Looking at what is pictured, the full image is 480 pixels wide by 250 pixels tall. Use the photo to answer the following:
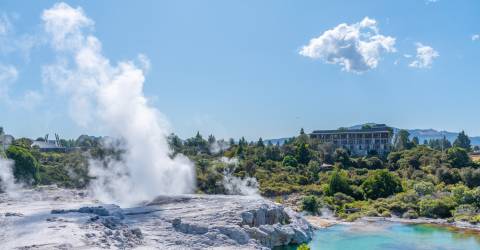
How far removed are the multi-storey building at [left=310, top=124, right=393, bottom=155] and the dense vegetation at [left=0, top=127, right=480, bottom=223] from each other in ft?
40.2

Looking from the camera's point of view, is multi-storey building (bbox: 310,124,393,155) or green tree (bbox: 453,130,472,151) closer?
multi-storey building (bbox: 310,124,393,155)

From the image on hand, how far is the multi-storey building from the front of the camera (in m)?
95.4

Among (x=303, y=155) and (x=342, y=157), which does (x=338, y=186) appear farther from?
(x=342, y=157)

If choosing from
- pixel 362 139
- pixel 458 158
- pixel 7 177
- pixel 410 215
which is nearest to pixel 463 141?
pixel 362 139

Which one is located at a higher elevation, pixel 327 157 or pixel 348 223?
pixel 327 157

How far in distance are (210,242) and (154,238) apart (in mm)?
3490

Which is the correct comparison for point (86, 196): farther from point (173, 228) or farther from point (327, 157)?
point (327, 157)

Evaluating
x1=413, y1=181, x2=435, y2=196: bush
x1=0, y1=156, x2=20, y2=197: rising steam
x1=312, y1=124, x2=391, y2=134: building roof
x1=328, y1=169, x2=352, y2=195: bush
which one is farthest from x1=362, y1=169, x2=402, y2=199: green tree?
x1=0, y1=156, x2=20, y2=197: rising steam

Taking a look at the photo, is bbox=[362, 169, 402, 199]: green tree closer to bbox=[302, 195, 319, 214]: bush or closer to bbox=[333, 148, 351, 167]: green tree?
bbox=[302, 195, 319, 214]: bush

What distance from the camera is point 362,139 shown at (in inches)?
3839

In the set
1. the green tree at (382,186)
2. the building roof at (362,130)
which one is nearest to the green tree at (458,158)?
the green tree at (382,186)

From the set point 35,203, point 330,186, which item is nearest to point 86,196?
point 35,203

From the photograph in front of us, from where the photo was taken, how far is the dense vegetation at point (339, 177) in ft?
176

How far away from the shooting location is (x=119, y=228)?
30406mm
